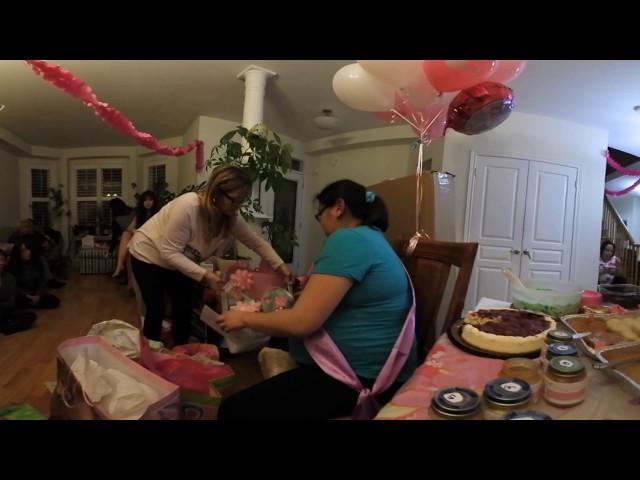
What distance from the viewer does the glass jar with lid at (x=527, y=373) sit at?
50 centimetres

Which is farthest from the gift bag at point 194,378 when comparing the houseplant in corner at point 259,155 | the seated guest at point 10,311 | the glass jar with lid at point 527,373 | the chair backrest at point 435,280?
the seated guest at point 10,311

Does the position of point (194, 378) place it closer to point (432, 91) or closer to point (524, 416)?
point (524, 416)

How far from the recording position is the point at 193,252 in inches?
63.4

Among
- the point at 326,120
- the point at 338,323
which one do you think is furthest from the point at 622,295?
the point at 326,120

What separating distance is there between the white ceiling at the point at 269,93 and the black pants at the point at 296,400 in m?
2.23

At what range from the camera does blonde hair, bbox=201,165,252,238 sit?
145cm

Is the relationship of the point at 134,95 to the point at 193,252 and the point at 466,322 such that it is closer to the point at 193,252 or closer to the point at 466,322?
the point at 193,252

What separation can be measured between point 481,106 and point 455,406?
146 cm

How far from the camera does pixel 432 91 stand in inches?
63.3

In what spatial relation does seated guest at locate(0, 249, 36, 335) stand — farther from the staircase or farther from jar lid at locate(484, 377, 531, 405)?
the staircase

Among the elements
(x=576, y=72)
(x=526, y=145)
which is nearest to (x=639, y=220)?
(x=526, y=145)

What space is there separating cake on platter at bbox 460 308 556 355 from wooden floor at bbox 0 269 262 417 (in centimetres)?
136

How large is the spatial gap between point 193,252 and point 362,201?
38.7 inches

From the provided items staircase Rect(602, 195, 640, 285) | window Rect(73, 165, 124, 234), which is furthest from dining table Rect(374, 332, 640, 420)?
window Rect(73, 165, 124, 234)
